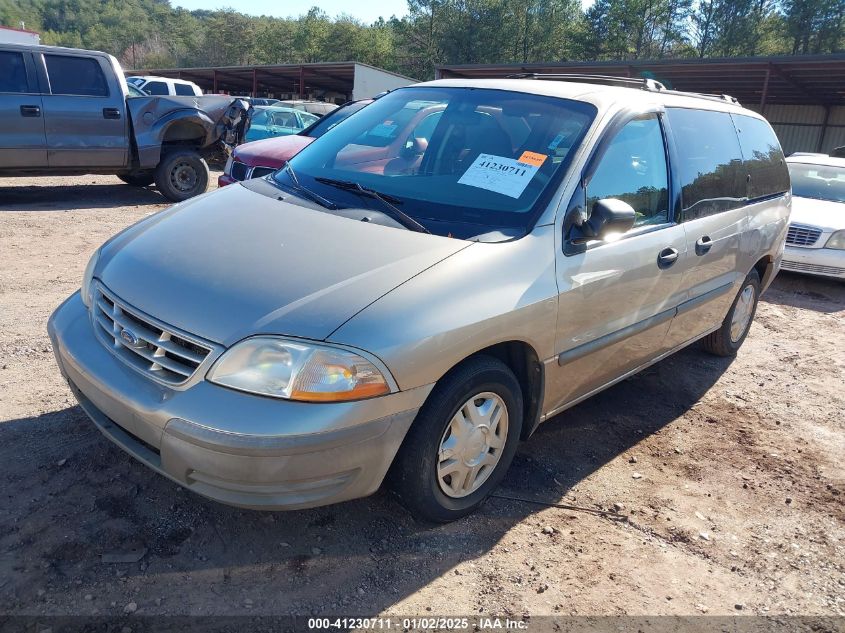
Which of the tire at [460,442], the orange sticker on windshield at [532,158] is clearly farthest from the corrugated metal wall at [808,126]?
the tire at [460,442]

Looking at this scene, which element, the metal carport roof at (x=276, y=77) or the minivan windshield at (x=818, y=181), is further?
the metal carport roof at (x=276, y=77)

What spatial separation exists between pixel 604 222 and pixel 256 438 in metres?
1.74

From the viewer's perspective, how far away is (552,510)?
10.2 ft

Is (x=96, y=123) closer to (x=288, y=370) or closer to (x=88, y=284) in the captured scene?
(x=88, y=284)

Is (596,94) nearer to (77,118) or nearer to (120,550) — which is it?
(120,550)

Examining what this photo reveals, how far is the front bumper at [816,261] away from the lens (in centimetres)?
785

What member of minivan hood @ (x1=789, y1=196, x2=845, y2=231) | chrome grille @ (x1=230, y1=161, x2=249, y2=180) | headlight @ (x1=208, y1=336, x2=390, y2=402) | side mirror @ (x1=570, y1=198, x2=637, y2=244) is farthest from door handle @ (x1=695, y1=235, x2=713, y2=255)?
chrome grille @ (x1=230, y1=161, x2=249, y2=180)

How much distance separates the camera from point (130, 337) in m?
2.50

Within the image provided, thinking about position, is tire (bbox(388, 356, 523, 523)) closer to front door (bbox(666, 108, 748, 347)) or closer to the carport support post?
front door (bbox(666, 108, 748, 347))

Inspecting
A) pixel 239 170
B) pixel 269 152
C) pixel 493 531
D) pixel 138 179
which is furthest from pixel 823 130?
pixel 493 531

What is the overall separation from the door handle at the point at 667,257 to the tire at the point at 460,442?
3.89 ft

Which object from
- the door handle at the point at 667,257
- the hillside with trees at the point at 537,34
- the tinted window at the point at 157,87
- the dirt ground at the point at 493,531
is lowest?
the dirt ground at the point at 493,531

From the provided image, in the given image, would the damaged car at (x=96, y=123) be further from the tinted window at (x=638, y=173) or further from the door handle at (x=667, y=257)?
the door handle at (x=667, y=257)

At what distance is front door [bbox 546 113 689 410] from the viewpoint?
3.05 m
